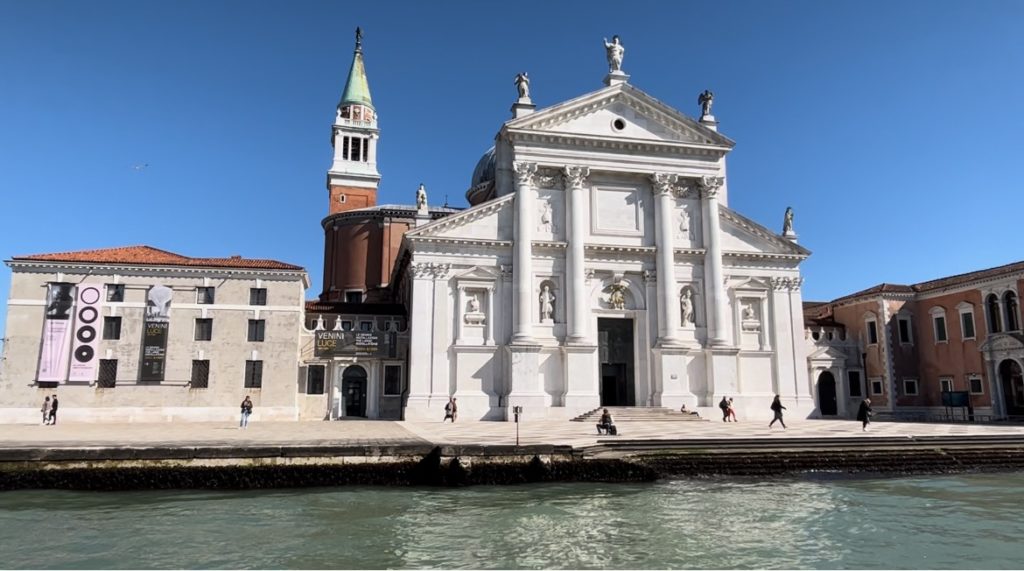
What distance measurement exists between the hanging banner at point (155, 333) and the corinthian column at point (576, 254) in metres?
16.8

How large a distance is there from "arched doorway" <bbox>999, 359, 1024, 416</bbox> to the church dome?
31240 mm

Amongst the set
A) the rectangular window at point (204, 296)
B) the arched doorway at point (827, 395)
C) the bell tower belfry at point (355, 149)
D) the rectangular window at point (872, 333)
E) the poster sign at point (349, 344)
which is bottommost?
the arched doorway at point (827, 395)

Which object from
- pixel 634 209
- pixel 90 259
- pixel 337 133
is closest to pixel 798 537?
pixel 634 209

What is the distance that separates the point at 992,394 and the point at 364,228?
124 feet

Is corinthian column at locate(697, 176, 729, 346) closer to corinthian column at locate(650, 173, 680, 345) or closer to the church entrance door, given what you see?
corinthian column at locate(650, 173, 680, 345)

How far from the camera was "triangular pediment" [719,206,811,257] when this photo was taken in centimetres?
3328

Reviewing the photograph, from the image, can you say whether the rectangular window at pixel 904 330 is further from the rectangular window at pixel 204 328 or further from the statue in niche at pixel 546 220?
the rectangular window at pixel 204 328

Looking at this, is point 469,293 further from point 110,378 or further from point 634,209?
point 110,378

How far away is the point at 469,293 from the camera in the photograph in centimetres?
3048

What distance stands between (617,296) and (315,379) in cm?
1416

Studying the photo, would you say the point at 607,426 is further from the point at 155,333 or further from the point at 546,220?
the point at 155,333

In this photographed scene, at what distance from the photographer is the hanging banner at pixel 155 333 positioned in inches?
1122

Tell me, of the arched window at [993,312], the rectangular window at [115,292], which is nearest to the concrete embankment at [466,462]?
the rectangular window at [115,292]

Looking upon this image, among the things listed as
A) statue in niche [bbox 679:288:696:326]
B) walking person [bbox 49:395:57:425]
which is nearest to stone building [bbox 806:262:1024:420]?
statue in niche [bbox 679:288:696:326]
